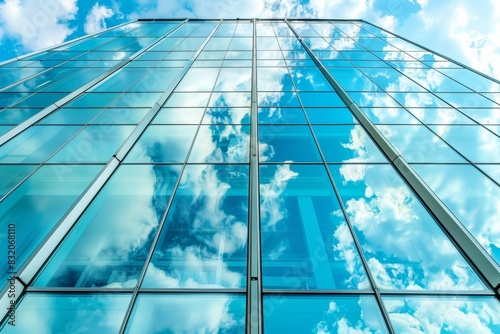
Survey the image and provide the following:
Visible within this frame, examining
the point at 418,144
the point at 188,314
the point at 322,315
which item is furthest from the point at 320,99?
the point at 188,314

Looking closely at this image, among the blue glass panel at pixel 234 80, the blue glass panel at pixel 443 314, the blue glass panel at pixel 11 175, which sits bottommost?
the blue glass panel at pixel 443 314

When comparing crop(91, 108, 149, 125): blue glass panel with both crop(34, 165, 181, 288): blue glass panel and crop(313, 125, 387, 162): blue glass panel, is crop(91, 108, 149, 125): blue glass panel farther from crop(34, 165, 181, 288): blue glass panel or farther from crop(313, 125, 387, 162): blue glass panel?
crop(313, 125, 387, 162): blue glass panel

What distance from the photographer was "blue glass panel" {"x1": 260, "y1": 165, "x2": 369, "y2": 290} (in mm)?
5477

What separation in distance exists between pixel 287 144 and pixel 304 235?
3650 mm

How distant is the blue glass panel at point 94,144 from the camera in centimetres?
867

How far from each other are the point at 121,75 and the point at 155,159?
8.04 metres

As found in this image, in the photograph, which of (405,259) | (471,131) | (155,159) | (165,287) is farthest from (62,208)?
(471,131)

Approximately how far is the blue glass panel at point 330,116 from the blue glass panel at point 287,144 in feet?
2.66

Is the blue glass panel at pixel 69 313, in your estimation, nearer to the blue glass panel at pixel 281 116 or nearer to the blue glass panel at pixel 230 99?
the blue glass panel at pixel 281 116

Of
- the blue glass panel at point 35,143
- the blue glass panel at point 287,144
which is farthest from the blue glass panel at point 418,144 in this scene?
the blue glass panel at point 35,143

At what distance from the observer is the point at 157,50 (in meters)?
18.1

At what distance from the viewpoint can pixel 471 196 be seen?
746 centimetres

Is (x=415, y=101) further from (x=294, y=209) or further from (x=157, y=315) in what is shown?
(x=157, y=315)

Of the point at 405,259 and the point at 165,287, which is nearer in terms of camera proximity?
the point at 165,287
